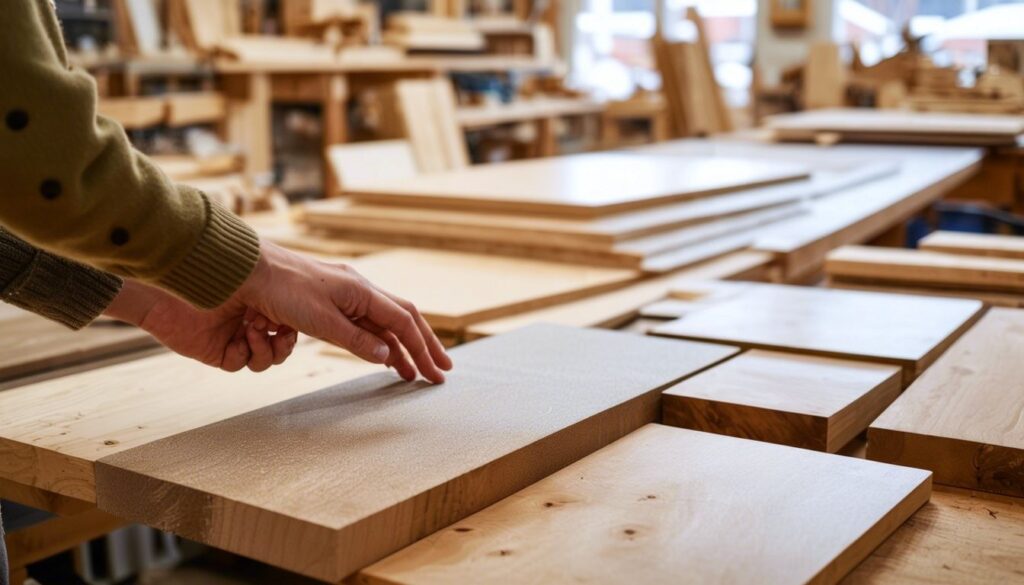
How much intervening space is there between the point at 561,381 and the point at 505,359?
140mm

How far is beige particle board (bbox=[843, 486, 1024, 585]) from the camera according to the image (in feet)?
3.54

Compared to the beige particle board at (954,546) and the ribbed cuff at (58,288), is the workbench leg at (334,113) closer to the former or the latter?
the ribbed cuff at (58,288)

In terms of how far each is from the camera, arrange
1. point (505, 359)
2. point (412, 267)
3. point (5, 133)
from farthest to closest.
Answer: point (412, 267) → point (505, 359) → point (5, 133)

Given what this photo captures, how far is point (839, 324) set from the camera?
5.98ft

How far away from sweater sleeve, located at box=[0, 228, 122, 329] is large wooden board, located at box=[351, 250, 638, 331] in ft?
2.20

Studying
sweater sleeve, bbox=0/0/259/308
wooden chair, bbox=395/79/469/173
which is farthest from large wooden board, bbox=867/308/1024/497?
wooden chair, bbox=395/79/469/173

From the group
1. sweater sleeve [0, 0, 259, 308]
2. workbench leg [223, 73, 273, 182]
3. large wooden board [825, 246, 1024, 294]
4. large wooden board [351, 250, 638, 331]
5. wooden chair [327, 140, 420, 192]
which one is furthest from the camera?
workbench leg [223, 73, 273, 182]

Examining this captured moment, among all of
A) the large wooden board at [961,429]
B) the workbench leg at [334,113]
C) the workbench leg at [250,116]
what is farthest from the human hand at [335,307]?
the workbench leg at [334,113]

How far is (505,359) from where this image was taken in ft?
5.16

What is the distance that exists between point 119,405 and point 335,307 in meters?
0.37

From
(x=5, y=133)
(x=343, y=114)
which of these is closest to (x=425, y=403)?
(x=5, y=133)

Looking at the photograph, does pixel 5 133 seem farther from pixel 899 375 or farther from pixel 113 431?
pixel 899 375

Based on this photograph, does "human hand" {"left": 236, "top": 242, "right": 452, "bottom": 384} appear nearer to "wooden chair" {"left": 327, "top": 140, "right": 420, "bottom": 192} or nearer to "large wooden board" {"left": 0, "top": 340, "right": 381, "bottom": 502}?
"large wooden board" {"left": 0, "top": 340, "right": 381, "bottom": 502}

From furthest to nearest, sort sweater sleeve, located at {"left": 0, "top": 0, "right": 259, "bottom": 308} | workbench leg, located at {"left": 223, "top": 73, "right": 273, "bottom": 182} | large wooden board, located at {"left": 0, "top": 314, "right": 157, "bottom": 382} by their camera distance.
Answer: workbench leg, located at {"left": 223, "top": 73, "right": 273, "bottom": 182}
large wooden board, located at {"left": 0, "top": 314, "right": 157, "bottom": 382}
sweater sleeve, located at {"left": 0, "top": 0, "right": 259, "bottom": 308}
